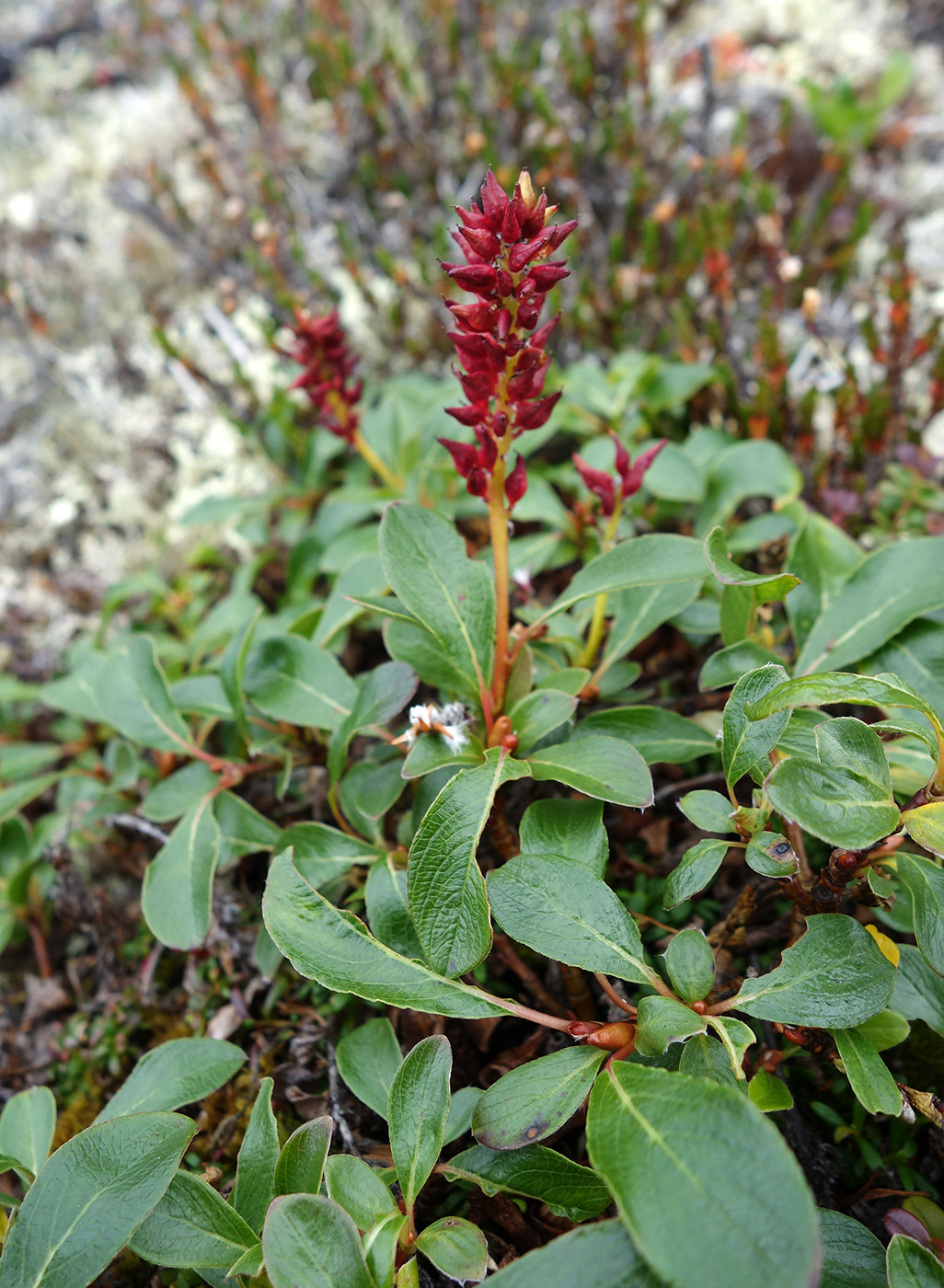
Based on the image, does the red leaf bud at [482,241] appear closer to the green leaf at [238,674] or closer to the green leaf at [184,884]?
the green leaf at [238,674]

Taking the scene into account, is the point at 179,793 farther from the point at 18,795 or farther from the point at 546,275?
the point at 546,275

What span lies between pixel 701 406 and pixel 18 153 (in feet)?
14.4

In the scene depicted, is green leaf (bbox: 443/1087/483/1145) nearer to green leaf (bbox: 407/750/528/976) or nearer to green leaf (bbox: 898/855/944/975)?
green leaf (bbox: 407/750/528/976)

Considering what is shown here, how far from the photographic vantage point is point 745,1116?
0.80 meters

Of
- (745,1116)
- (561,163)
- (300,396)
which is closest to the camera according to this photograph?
(745,1116)

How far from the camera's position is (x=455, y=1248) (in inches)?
37.7

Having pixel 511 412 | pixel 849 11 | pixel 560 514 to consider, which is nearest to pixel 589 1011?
pixel 511 412

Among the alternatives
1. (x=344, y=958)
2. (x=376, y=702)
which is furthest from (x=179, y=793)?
(x=344, y=958)

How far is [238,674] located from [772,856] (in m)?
1.02

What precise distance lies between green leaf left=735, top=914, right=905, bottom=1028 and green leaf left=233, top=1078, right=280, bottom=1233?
0.70 m

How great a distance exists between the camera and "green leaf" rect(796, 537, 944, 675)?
4.48 ft

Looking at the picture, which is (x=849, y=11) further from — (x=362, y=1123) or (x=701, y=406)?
(x=362, y=1123)

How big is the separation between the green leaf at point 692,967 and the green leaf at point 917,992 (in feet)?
1.03

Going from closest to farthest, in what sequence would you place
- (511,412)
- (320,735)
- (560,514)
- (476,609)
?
1. (511,412)
2. (476,609)
3. (320,735)
4. (560,514)
